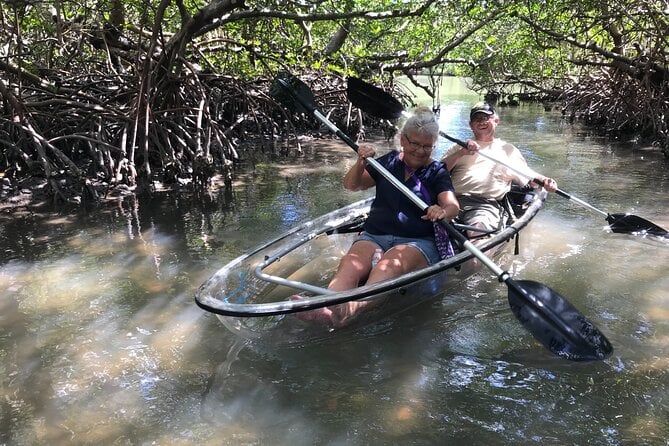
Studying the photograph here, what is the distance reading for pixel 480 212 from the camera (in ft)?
12.1

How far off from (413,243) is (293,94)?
1.77 metres

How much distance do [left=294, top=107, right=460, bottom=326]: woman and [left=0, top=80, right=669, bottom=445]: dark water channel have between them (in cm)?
34

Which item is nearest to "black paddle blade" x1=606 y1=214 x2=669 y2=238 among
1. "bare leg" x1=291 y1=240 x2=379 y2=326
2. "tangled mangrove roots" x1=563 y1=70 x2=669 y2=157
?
"bare leg" x1=291 y1=240 x2=379 y2=326

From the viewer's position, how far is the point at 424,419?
7.23 ft

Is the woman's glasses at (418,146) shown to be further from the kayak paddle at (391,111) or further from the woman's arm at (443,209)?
the kayak paddle at (391,111)

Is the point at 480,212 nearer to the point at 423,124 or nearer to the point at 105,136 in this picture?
the point at 423,124

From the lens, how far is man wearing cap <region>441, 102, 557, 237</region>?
12.4 ft

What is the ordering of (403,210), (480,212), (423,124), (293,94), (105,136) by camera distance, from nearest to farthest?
(423,124)
(403,210)
(480,212)
(293,94)
(105,136)

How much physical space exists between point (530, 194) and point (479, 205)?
30.7 inches

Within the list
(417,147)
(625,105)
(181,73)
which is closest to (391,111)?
(417,147)

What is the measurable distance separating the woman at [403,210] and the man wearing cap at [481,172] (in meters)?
0.81

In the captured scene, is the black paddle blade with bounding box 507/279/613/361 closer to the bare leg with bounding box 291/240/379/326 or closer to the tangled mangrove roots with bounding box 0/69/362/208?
the bare leg with bounding box 291/240/379/326

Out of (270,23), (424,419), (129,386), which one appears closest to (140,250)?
(129,386)

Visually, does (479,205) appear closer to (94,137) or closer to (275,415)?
(275,415)
